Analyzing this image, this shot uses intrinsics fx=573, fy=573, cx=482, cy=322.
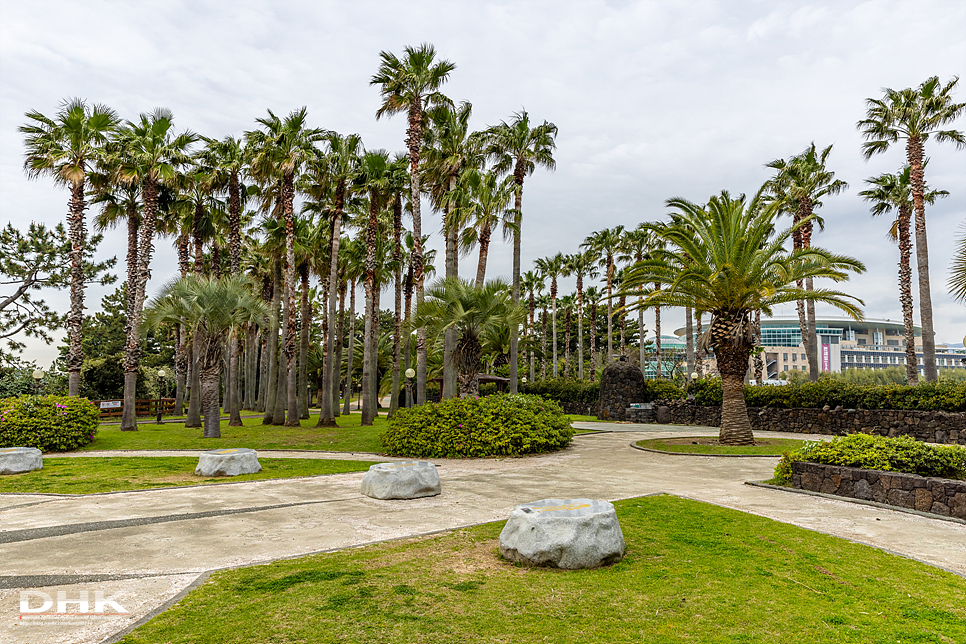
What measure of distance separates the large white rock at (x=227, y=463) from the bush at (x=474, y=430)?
4672 mm

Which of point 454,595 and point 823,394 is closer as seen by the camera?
point 454,595

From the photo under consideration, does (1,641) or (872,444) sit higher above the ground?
(872,444)

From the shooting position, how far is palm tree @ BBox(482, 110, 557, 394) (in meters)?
25.8

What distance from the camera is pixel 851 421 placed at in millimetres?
21875

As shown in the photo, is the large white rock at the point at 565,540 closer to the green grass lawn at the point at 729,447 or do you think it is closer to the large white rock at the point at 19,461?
the green grass lawn at the point at 729,447

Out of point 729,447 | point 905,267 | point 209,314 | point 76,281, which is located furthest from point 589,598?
point 905,267

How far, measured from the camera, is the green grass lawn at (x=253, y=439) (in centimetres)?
1906

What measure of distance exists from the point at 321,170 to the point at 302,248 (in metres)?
5.32

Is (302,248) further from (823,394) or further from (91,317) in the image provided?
(91,317)

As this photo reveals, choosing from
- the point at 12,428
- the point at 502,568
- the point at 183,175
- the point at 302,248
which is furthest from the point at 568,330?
the point at 502,568

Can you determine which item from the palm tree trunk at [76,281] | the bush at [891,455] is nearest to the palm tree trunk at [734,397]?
the bush at [891,455]

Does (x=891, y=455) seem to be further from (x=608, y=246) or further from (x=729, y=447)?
(x=608, y=246)

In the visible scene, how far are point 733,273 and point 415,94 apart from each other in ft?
47.0

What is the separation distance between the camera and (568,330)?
5875 centimetres
